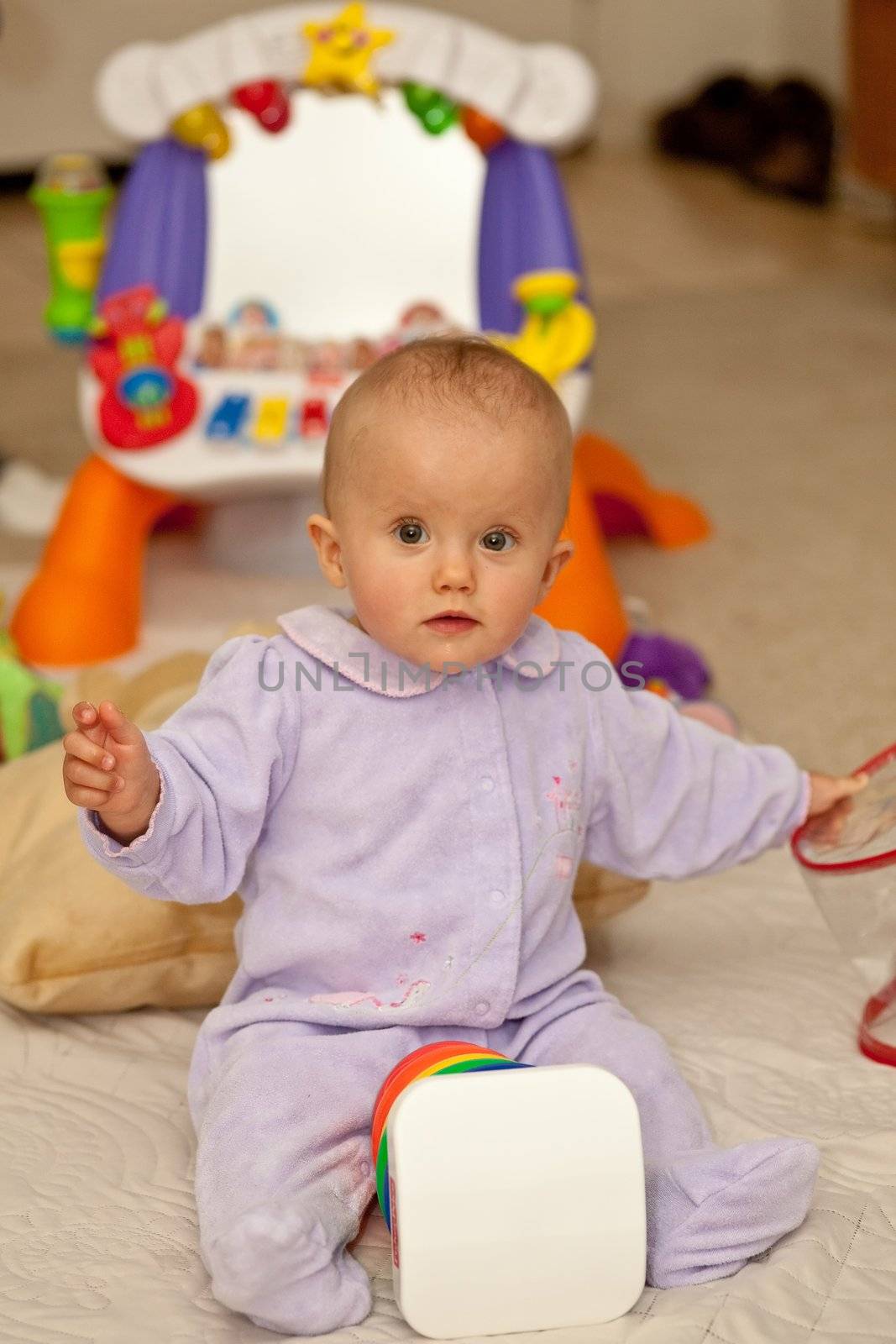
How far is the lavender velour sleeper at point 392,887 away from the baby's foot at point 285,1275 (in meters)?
0.03

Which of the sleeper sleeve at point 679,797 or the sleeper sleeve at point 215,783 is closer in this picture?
the sleeper sleeve at point 215,783

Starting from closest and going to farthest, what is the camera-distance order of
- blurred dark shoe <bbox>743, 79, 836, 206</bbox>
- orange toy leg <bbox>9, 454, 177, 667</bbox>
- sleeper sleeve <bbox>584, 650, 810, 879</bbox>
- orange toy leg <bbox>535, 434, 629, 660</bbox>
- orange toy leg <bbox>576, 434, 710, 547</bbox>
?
1. sleeper sleeve <bbox>584, 650, 810, 879</bbox>
2. orange toy leg <bbox>535, 434, 629, 660</bbox>
3. orange toy leg <bbox>9, 454, 177, 667</bbox>
4. orange toy leg <bbox>576, 434, 710, 547</bbox>
5. blurred dark shoe <bbox>743, 79, 836, 206</bbox>

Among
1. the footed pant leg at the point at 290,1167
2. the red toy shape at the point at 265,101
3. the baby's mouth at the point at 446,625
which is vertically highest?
the baby's mouth at the point at 446,625

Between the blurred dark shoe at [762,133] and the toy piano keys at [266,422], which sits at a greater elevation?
the toy piano keys at [266,422]

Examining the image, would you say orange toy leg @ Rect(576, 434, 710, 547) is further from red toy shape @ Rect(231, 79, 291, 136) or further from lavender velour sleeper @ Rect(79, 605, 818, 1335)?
lavender velour sleeper @ Rect(79, 605, 818, 1335)

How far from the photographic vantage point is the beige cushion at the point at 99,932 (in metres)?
1.05

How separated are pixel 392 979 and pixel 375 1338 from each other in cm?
21

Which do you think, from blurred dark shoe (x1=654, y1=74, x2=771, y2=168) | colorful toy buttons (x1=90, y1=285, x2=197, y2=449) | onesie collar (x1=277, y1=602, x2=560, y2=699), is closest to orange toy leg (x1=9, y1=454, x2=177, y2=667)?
colorful toy buttons (x1=90, y1=285, x2=197, y2=449)

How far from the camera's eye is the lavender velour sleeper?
85 centimetres

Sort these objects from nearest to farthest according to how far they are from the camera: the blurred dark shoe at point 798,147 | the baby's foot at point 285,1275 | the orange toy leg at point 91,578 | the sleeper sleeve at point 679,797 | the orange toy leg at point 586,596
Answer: the baby's foot at point 285,1275 < the sleeper sleeve at point 679,797 < the orange toy leg at point 586,596 < the orange toy leg at point 91,578 < the blurred dark shoe at point 798,147

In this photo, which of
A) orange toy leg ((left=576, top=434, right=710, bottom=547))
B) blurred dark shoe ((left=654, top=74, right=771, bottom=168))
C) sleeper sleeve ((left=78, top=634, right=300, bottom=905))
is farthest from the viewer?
blurred dark shoe ((left=654, top=74, right=771, bottom=168))

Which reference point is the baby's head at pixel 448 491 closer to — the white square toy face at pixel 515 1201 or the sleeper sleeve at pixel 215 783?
the sleeper sleeve at pixel 215 783

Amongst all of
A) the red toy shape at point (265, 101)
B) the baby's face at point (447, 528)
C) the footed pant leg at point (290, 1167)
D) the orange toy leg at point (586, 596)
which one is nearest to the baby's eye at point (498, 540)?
the baby's face at point (447, 528)

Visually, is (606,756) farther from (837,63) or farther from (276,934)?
(837,63)
